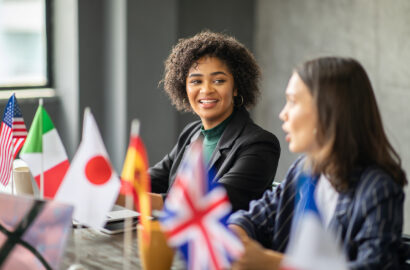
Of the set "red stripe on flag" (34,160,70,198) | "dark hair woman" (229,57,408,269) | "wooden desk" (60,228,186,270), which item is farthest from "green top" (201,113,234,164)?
"dark hair woman" (229,57,408,269)

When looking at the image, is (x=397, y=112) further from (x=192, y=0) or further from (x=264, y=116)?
(x=192, y=0)

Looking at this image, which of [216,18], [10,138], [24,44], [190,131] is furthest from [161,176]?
[216,18]

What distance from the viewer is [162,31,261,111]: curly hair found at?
95.0 inches

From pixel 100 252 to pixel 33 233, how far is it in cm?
30

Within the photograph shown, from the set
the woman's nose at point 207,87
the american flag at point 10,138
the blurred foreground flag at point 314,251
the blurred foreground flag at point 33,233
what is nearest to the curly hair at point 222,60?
the woman's nose at point 207,87

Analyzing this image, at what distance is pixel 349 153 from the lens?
1.41 metres

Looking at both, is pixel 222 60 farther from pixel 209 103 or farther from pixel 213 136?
pixel 213 136

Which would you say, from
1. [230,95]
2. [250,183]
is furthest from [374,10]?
[250,183]

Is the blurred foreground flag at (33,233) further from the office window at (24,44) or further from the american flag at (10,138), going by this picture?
the office window at (24,44)

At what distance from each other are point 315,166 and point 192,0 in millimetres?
3624

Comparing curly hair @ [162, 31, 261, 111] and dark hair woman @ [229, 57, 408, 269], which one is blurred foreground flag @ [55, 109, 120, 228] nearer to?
dark hair woman @ [229, 57, 408, 269]

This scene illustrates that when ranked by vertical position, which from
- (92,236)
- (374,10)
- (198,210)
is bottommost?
(92,236)

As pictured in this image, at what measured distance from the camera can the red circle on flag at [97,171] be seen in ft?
4.67

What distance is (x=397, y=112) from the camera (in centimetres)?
417
